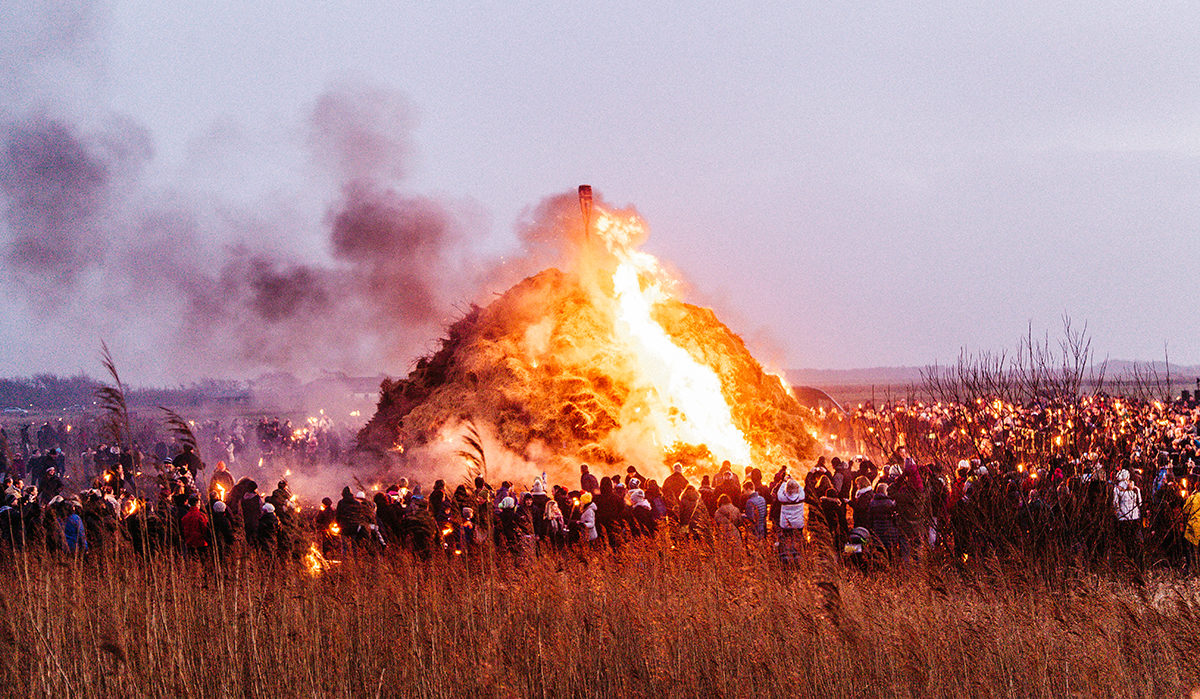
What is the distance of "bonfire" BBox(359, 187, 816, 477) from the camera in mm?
21828

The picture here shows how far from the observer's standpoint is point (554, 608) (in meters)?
8.37

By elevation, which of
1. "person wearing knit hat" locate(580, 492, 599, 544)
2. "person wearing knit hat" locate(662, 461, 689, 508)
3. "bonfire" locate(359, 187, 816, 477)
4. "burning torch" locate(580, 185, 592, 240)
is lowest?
"person wearing knit hat" locate(580, 492, 599, 544)

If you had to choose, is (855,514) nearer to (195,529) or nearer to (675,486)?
(675,486)

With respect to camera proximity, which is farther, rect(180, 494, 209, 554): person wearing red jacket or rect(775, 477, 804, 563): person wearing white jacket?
rect(775, 477, 804, 563): person wearing white jacket

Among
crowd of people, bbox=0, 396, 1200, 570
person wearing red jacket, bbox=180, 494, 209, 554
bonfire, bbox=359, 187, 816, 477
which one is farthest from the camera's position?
bonfire, bbox=359, 187, 816, 477

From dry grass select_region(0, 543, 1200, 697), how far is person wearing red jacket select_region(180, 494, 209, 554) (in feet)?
11.6

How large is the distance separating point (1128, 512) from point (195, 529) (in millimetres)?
11982

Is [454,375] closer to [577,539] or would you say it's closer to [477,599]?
[577,539]

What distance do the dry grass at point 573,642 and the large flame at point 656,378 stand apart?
13.1 m

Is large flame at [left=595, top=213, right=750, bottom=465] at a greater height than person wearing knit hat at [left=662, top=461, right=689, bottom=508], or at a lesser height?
greater

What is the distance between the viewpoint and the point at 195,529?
41.7ft

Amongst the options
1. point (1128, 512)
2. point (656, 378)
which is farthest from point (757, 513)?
point (656, 378)

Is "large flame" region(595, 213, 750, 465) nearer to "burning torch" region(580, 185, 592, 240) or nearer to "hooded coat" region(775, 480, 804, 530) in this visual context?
"burning torch" region(580, 185, 592, 240)

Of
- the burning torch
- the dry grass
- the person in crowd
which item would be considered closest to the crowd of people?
the person in crowd
